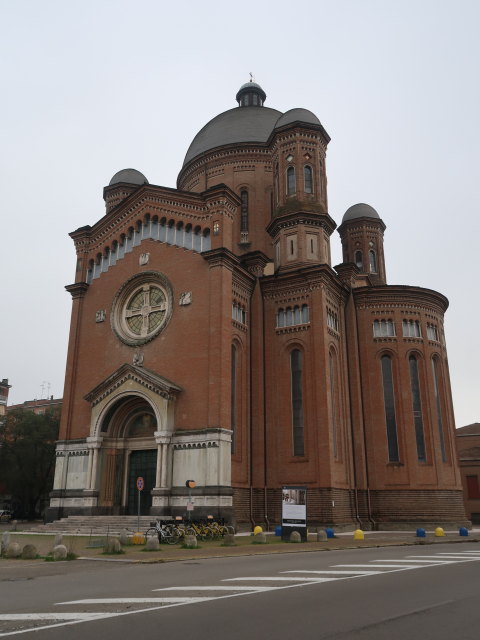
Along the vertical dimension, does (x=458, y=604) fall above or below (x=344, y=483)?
below

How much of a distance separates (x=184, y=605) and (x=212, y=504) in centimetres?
1757

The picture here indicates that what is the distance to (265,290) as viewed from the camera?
109ft

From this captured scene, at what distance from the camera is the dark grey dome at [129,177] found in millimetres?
42656

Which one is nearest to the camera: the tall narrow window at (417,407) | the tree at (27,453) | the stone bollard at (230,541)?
the stone bollard at (230,541)

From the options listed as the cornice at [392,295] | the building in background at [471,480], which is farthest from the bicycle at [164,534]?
the building in background at [471,480]

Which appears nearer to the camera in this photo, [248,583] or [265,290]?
[248,583]

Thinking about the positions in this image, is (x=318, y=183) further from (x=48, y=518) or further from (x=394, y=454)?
(x=48, y=518)

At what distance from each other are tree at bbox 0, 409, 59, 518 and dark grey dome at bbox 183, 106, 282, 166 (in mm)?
25498

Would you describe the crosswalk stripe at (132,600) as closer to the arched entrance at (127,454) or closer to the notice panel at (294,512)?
the notice panel at (294,512)

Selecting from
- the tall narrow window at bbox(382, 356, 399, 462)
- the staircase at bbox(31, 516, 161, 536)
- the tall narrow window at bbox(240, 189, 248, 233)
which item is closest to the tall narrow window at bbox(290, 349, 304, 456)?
the tall narrow window at bbox(382, 356, 399, 462)

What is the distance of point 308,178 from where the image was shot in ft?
119

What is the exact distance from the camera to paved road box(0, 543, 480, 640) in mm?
7047

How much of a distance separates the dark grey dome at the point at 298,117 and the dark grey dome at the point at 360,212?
379 inches

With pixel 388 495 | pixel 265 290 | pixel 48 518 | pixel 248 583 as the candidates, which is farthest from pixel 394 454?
pixel 248 583
